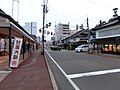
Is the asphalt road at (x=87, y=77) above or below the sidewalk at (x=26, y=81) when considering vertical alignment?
below

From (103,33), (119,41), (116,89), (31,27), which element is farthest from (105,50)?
(31,27)

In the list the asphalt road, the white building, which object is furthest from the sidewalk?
the white building

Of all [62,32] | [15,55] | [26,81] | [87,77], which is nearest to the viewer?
[26,81]

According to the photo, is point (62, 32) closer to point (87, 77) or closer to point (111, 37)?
point (111, 37)

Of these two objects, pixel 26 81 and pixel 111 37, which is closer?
pixel 26 81

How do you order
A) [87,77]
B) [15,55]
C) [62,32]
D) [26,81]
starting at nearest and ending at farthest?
Answer: [26,81], [87,77], [15,55], [62,32]

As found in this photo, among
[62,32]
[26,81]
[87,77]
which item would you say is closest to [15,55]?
[87,77]

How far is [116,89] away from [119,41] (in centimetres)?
3093

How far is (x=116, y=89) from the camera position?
9.55m

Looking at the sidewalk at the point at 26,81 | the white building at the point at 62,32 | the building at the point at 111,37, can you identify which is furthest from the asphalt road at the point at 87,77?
the white building at the point at 62,32

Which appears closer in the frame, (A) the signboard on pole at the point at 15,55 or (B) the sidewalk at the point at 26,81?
(B) the sidewalk at the point at 26,81

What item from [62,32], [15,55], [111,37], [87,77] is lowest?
[87,77]

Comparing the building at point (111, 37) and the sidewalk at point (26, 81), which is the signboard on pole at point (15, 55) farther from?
the building at point (111, 37)

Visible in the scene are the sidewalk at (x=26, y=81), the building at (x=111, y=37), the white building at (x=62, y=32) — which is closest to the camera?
the sidewalk at (x=26, y=81)
